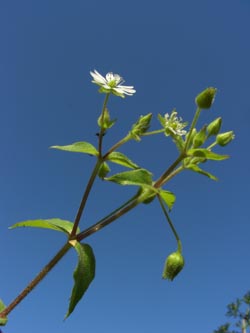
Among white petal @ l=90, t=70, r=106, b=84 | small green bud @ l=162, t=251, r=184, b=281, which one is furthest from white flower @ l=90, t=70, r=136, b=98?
small green bud @ l=162, t=251, r=184, b=281

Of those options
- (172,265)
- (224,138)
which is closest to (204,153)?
(224,138)

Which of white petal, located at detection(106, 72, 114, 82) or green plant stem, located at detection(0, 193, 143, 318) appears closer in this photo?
green plant stem, located at detection(0, 193, 143, 318)

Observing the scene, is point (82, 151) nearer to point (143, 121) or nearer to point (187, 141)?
point (143, 121)

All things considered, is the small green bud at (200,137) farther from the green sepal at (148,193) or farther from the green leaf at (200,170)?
the green sepal at (148,193)

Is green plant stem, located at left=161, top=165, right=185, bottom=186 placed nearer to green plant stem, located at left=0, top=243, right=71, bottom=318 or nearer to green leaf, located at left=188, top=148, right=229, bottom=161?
green leaf, located at left=188, top=148, right=229, bottom=161

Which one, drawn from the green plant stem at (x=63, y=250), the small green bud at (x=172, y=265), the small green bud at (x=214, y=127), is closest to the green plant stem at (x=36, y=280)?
the green plant stem at (x=63, y=250)

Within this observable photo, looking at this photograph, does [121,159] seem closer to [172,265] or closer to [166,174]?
[166,174]
